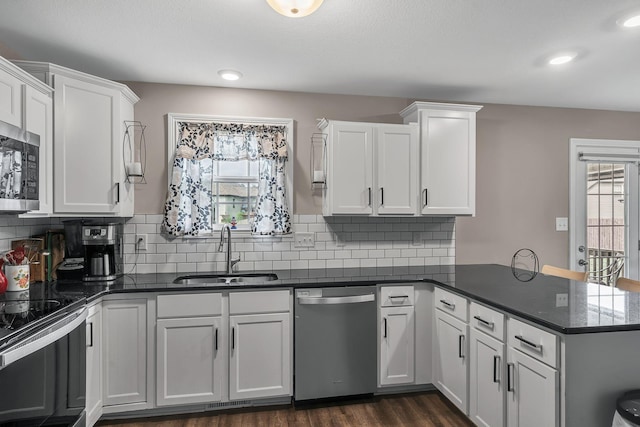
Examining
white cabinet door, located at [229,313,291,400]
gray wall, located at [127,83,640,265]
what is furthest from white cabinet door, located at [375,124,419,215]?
white cabinet door, located at [229,313,291,400]

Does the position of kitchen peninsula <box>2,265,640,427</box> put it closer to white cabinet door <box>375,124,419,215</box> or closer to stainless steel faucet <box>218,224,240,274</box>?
stainless steel faucet <box>218,224,240,274</box>

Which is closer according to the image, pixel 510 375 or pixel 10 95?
pixel 510 375

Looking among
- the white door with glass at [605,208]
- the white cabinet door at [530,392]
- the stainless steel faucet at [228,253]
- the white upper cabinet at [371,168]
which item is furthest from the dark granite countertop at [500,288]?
the white door with glass at [605,208]

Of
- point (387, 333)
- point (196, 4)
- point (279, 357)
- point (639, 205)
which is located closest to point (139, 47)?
point (196, 4)

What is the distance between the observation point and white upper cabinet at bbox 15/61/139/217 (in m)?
2.46

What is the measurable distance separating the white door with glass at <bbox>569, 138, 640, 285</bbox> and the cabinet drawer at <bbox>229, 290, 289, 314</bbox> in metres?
2.92

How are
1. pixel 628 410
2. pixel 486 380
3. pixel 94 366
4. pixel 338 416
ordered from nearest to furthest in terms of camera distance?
pixel 628 410
pixel 486 380
pixel 94 366
pixel 338 416

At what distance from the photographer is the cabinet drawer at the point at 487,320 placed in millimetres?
2002

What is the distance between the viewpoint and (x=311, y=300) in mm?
2590

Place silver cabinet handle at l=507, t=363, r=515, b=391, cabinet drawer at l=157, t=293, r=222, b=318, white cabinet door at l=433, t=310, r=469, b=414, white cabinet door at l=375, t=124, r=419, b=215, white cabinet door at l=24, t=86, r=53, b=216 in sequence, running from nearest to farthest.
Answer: silver cabinet handle at l=507, t=363, r=515, b=391
white cabinet door at l=24, t=86, r=53, b=216
white cabinet door at l=433, t=310, r=469, b=414
cabinet drawer at l=157, t=293, r=222, b=318
white cabinet door at l=375, t=124, r=419, b=215

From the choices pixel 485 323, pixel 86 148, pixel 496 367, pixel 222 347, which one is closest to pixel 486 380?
pixel 496 367

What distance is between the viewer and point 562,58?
2.55m

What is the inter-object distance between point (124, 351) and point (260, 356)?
2.81 ft

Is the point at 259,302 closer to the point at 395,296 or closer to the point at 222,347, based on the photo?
the point at 222,347
